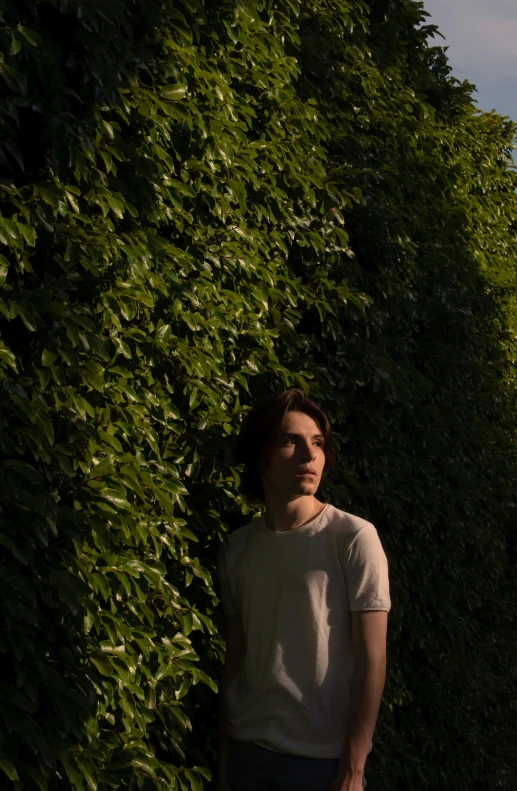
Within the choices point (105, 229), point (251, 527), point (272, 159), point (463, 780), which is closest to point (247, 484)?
point (251, 527)

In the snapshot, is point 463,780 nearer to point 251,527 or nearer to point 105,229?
point 251,527

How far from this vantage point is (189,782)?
3.33 metres

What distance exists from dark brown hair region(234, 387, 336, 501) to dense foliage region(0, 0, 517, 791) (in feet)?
0.89

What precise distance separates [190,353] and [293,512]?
75 centimetres

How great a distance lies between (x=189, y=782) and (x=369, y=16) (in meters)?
4.85

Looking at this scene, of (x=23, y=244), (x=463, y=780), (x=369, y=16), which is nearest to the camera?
(x=23, y=244)

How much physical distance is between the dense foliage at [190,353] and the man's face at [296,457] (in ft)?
1.27

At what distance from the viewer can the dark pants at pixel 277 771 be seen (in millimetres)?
2906

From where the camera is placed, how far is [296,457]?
10.4 feet

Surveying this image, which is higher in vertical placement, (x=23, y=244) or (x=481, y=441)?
(x=23, y=244)

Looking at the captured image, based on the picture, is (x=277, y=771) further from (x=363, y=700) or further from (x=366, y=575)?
(x=366, y=575)

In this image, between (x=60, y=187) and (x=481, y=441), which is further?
(x=481, y=441)

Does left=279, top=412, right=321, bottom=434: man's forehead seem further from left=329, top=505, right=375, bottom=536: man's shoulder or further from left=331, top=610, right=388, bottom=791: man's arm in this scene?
left=331, top=610, right=388, bottom=791: man's arm

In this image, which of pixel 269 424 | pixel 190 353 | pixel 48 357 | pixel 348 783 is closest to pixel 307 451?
pixel 269 424
